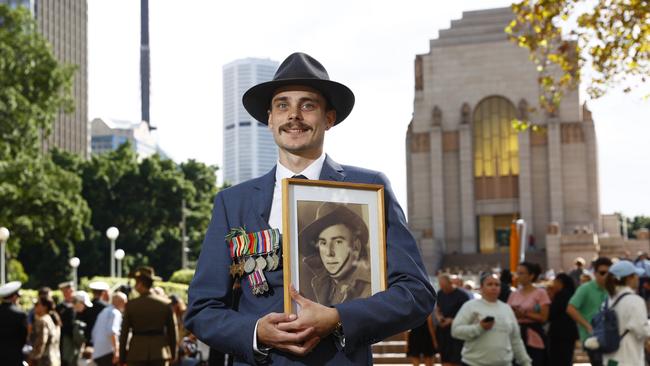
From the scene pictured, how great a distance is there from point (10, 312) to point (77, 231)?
2401 centimetres

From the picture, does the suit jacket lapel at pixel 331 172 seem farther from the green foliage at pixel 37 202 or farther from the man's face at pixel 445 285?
the green foliage at pixel 37 202

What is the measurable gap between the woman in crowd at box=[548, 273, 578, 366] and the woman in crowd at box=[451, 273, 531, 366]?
3.46 meters

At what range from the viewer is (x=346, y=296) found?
306 cm

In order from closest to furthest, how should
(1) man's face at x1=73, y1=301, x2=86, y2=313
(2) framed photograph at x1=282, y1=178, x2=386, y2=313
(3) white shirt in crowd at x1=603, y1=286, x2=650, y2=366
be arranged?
(2) framed photograph at x1=282, y1=178, x2=386, y2=313
(3) white shirt in crowd at x1=603, y1=286, x2=650, y2=366
(1) man's face at x1=73, y1=301, x2=86, y2=313

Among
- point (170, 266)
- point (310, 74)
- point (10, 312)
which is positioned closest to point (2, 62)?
point (10, 312)

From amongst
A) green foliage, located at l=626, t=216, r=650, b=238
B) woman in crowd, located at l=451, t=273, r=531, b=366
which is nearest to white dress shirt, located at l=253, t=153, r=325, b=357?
woman in crowd, located at l=451, t=273, r=531, b=366

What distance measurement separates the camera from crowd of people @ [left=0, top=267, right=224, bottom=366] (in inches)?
475

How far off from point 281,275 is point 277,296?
2.8 inches

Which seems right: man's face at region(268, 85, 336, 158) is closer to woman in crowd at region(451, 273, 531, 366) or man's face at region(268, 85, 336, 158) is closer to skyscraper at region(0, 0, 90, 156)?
woman in crowd at region(451, 273, 531, 366)

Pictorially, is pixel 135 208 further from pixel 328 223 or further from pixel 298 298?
pixel 298 298

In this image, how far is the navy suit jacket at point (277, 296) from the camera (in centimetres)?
302

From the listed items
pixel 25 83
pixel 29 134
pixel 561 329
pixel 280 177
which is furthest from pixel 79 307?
pixel 25 83

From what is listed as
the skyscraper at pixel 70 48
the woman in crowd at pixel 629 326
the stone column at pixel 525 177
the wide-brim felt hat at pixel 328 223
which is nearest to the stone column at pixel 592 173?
the stone column at pixel 525 177

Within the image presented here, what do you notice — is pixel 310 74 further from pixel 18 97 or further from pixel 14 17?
pixel 14 17
